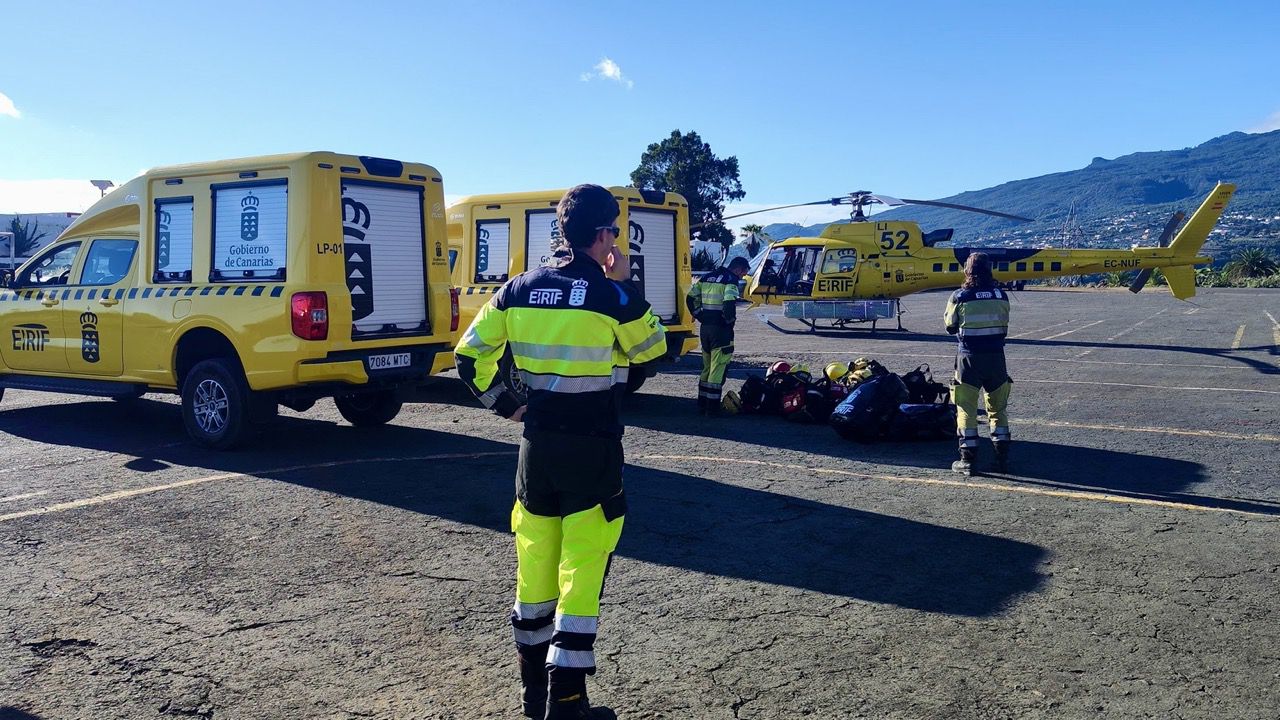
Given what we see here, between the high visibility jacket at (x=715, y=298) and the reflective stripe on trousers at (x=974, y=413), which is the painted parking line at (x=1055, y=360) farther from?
the reflective stripe on trousers at (x=974, y=413)

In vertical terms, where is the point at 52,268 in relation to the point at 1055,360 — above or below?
above

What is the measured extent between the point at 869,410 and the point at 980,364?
1.29 meters

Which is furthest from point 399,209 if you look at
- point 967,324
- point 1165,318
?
point 1165,318

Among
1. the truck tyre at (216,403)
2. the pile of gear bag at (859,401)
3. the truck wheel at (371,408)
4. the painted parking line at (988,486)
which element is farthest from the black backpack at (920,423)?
the truck tyre at (216,403)

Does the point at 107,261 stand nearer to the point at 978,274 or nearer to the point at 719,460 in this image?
the point at 719,460

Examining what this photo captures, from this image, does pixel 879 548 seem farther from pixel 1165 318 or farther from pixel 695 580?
pixel 1165 318

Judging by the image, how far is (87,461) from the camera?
7.55 meters

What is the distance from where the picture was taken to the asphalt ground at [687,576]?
3.49 metres

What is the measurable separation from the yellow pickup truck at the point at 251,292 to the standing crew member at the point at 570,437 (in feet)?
15.7

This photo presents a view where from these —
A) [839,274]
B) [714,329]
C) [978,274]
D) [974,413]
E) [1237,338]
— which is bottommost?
[974,413]

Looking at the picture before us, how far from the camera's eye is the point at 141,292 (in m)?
8.31

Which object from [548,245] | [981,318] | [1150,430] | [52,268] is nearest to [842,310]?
[548,245]

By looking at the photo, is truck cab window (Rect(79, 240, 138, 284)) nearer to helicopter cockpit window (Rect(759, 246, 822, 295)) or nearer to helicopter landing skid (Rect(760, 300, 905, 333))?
helicopter landing skid (Rect(760, 300, 905, 333))

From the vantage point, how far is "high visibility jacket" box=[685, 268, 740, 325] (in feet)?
32.3
